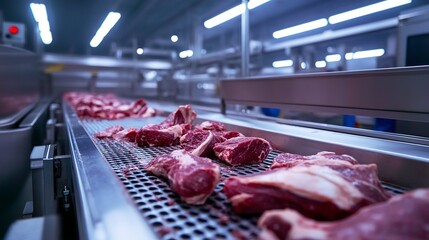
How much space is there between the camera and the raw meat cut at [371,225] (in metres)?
0.53

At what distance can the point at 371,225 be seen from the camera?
1.82ft

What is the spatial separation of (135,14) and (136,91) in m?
2.13

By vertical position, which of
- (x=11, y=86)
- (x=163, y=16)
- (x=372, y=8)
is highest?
(x=163, y=16)

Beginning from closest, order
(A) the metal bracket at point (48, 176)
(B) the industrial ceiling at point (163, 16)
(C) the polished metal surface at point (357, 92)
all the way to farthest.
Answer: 1. (C) the polished metal surface at point (357, 92)
2. (A) the metal bracket at point (48, 176)
3. (B) the industrial ceiling at point (163, 16)

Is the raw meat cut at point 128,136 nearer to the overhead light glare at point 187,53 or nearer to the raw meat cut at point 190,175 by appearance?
the raw meat cut at point 190,175

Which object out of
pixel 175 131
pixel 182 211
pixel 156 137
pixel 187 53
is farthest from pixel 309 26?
pixel 182 211

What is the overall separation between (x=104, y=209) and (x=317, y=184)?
0.57 meters

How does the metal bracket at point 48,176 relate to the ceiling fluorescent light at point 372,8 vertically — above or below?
below

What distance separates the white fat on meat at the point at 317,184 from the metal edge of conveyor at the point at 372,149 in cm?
41

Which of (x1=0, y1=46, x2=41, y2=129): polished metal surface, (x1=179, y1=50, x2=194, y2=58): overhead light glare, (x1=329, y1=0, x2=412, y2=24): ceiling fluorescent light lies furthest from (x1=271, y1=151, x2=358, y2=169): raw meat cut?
(x1=179, y1=50, x2=194, y2=58): overhead light glare

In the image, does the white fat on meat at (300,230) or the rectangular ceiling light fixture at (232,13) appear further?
the rectangular ceiling light fixture at (232,13)

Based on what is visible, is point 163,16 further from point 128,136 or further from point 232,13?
point 128,136

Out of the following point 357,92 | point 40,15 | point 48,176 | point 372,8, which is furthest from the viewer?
point 40,15

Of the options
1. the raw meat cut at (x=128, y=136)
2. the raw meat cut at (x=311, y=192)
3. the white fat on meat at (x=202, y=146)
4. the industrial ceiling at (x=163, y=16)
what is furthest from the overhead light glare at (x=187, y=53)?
the raw meat cut at (x=311, y=192)
